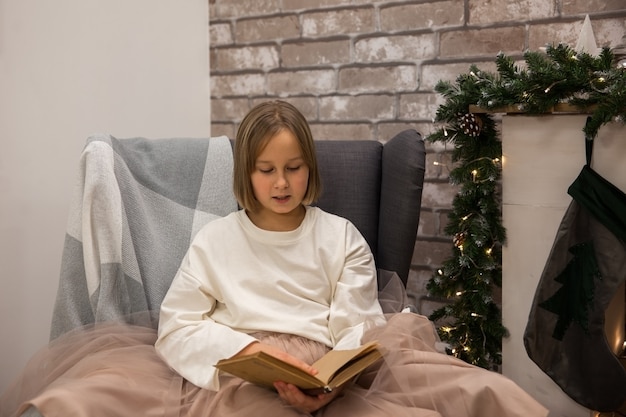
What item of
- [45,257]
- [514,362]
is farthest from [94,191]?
[514,362]

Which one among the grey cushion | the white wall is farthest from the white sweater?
the white wall

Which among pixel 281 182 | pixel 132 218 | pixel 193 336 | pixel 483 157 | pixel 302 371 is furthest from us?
pixel 483 157

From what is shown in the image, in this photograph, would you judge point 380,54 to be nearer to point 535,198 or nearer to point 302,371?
point 535,198

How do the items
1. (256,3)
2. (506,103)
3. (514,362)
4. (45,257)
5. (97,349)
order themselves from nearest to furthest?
(97,349) → (506,103) → (514,362) → (45,257) → (256,3)

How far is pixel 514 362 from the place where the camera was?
6.86 ft

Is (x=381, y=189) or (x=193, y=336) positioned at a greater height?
(x=381, y=189)

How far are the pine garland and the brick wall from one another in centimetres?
34

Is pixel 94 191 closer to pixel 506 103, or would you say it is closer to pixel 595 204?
pixel 506 103

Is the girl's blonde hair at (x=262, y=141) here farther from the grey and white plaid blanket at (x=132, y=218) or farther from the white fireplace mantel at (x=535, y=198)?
the white fireplace mantel at (x=535, y=198)

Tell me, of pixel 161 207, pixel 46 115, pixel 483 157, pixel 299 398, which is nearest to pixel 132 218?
pixel 161 207

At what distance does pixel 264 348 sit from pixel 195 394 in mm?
173

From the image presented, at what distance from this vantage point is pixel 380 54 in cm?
257

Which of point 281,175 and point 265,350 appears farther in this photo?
point 281,175

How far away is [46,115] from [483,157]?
1.36m
